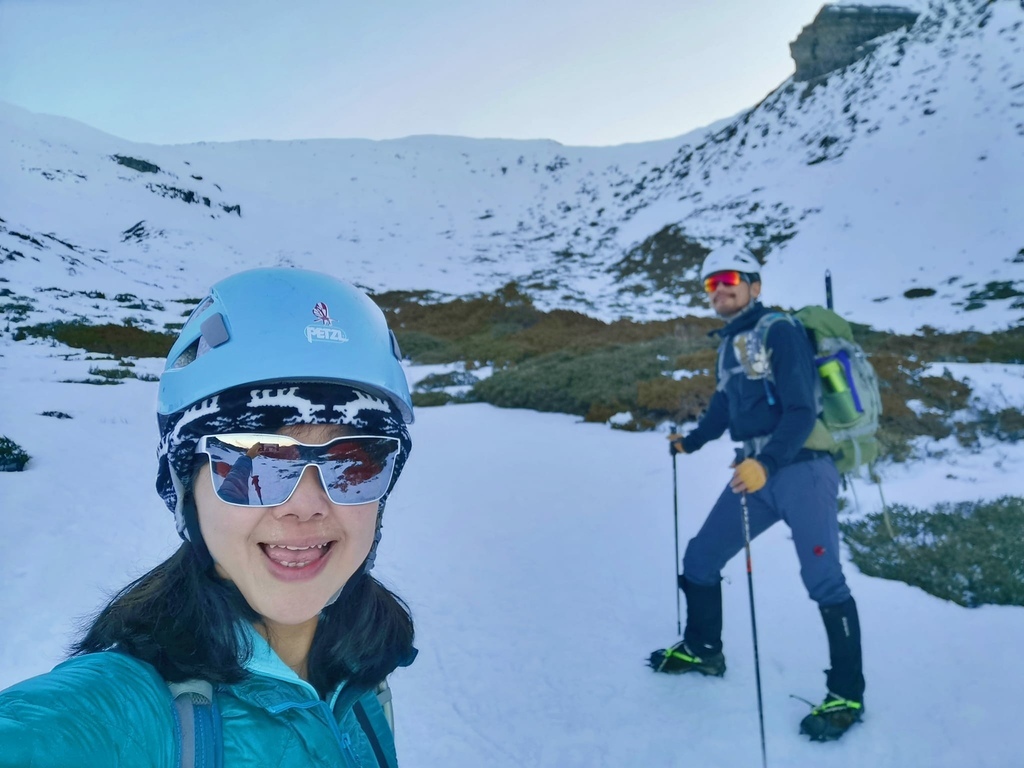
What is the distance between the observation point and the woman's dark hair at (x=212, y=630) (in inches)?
42.1

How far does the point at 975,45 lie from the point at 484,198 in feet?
132

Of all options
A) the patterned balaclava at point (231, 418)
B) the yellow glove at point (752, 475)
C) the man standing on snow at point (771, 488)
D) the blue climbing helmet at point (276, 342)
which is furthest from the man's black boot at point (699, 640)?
the patterned balaclava at point (231, 418)

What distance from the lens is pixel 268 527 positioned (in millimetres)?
1283

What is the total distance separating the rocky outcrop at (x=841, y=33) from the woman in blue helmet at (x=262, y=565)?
56.3 m

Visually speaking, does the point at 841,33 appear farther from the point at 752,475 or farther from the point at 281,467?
the point at 281,467

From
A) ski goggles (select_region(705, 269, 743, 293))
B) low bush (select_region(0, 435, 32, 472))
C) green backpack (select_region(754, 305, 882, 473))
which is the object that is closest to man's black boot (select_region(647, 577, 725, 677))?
green backpack (select_region(754, 305, 882, 473))

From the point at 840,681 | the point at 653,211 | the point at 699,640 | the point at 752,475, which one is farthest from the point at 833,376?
the point at 653,211

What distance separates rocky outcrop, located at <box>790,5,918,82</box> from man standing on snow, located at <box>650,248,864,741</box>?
5394 centimetres

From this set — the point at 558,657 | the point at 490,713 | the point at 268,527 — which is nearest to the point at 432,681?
the point at 490,713

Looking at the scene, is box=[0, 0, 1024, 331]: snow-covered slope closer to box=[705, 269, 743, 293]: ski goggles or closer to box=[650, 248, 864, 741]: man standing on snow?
box=[705, 269, 743, 293]: ski goggles

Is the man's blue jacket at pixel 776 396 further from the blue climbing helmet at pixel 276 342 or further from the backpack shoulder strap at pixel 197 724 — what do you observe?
the backpack shoulder strap at pixel 197 724

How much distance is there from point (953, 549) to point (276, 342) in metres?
5.66

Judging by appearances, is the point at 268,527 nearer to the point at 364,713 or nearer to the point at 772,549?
the point at 364,713

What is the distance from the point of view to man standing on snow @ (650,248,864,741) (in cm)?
295
